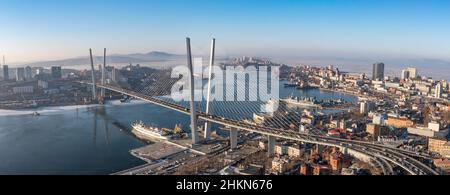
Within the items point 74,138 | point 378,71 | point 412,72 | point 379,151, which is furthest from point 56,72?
point 412,72

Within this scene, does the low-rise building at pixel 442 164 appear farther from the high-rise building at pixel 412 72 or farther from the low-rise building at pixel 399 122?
the high-rise building at pixel 412 72

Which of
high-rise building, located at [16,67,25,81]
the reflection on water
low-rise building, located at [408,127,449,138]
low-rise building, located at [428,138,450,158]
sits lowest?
the reflection on water

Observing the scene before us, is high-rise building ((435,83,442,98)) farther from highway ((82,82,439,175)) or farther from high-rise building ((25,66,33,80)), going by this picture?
high-rise building ((25,66,33,80))

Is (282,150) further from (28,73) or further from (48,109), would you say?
(28,73)

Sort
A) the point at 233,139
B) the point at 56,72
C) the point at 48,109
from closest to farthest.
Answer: the point at 233,139
the point at 48,109
the point at 56,72

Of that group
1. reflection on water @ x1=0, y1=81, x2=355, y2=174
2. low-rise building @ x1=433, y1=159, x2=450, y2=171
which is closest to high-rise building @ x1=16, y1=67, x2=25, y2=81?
reflection on water @ x1=0, y1=81, x2=355, y2=174

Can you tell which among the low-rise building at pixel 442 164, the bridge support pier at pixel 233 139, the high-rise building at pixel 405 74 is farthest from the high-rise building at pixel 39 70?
the low-rise building at pixel 442 164
